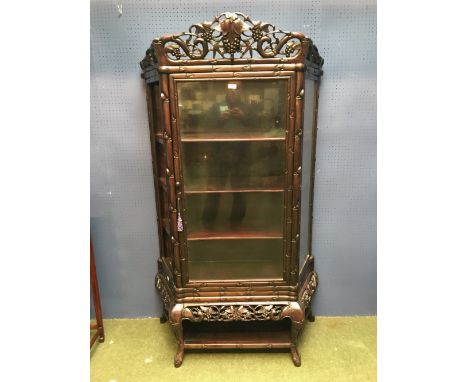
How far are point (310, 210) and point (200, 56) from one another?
1.03 m

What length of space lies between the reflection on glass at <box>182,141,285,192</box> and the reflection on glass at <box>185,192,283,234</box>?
0.16ft

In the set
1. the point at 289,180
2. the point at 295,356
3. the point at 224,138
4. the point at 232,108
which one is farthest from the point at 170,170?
the point at 295,356

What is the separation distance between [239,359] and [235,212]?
2.76 ft

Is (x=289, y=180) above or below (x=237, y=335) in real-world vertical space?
above

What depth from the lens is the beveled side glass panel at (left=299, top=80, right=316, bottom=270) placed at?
1.61 metres

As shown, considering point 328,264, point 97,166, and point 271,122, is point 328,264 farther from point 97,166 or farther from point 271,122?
point 97,166

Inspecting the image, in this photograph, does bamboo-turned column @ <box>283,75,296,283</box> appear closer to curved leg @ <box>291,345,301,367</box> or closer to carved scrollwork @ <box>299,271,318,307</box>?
carved scrollwork @ <box>299,271,318,307</box>

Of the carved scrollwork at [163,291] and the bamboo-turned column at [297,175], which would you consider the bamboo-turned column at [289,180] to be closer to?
the bamboo-turned column at [297,175]

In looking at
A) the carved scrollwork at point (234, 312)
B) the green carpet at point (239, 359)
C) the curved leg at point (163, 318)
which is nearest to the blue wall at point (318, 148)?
the curved leg at point (163, 318)

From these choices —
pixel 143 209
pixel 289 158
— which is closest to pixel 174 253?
pixel 143 209

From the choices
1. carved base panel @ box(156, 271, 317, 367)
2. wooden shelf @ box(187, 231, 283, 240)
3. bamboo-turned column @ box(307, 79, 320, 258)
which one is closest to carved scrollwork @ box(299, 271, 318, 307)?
carved base panel @ box(156, 271, 317, 367)

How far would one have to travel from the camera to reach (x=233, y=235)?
1696mm

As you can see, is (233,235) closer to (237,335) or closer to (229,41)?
(237,335)

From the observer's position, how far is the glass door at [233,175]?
148cm
